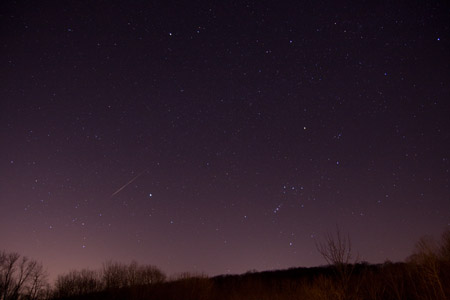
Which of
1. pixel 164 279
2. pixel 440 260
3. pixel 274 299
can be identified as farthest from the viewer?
pixel 164 279

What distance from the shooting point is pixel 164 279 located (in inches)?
1842

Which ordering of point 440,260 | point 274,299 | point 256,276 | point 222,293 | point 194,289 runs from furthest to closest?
point 256,276
point 222,293
point 194,289
point 274,299
point 440,260

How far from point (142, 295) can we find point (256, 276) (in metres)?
28.2

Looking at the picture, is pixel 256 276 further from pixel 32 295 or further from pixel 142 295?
pixel 32 295

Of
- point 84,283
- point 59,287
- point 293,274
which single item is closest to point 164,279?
point 84,283

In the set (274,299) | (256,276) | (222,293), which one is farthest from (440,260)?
(256,276)

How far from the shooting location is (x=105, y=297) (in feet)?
137

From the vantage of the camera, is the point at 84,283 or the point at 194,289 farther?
the point at 84,283

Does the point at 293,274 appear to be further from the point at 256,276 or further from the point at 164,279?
the point at 164,279

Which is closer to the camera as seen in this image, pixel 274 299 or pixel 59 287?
pixel 274 299

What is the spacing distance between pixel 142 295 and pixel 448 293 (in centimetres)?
3360

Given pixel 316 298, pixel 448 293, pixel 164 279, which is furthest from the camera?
pixel 164 279

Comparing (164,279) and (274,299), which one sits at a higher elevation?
(164,279)

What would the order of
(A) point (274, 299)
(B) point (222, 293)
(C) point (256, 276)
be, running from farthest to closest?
1. (C) point (256, 276)
2. (B) point (222, 293)
3. (A) point (274, 299)
